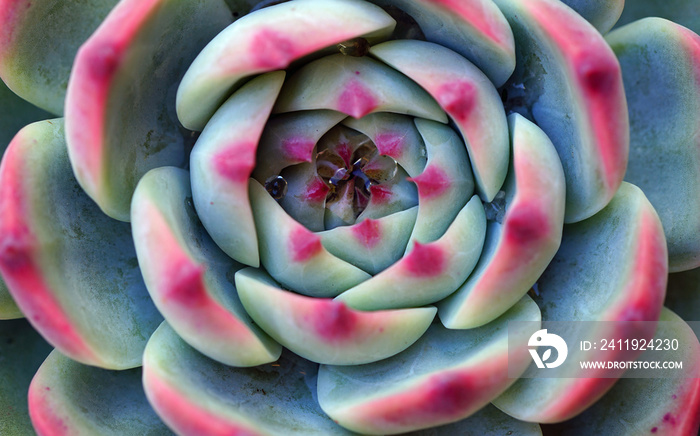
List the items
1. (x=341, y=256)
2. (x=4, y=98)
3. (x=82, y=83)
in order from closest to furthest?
1. (x=82, y=83)
2. (x=341, y=256)
3. (x=4, y=98)

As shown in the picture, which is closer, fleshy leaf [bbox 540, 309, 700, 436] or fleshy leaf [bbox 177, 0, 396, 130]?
fleshy leaf [bbox 177, 0, 396, 130]

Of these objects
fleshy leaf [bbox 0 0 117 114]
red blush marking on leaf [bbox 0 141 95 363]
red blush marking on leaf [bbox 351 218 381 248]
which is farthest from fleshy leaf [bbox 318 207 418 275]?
fleshy leaf [bbox 0 0 117 114]

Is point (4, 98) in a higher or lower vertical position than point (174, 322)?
higher

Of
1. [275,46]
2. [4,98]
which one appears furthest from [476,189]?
[4,98]

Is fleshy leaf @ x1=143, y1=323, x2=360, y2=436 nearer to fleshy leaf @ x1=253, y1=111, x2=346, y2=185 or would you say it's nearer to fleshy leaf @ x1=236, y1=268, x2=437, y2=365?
fleshy leaf @ x1=236, y1=268, x2=437, y2=365

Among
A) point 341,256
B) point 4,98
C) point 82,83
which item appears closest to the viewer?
point 82,83

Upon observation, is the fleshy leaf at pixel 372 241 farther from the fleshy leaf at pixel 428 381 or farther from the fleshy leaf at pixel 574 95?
the fleshy leaf at pixel 574 95

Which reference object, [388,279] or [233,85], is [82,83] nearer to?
[233,85]
